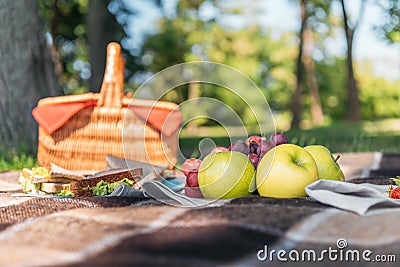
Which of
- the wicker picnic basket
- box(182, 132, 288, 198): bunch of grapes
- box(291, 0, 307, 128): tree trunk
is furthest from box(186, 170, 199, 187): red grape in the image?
box(291, 0, 307, 128): tree trunk

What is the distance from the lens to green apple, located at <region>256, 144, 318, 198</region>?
1.67m

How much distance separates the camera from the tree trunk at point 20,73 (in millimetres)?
4113

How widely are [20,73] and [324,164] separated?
10.0 ft

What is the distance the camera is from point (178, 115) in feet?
10.1

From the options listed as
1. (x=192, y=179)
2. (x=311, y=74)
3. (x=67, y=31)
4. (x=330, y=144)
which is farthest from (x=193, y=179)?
(x=311, y=74)

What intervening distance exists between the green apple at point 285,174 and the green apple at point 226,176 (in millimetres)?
51

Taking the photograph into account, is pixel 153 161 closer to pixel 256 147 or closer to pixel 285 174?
pixel 256 147

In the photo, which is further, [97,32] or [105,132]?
[97,32]

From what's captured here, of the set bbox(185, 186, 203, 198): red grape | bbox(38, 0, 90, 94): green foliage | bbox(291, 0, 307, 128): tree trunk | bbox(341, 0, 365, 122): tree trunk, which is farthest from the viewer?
bbox(291, 0, 307, 128): tree trunk

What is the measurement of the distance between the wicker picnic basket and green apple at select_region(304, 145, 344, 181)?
3.71 feet

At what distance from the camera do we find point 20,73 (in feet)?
14.0

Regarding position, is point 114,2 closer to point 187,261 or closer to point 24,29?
point 24,29

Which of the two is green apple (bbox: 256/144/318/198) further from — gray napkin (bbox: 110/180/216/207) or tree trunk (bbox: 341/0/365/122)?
tree trunk (bbox: 341/0/365/122)

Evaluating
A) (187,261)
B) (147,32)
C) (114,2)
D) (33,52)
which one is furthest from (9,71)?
(147,32)
